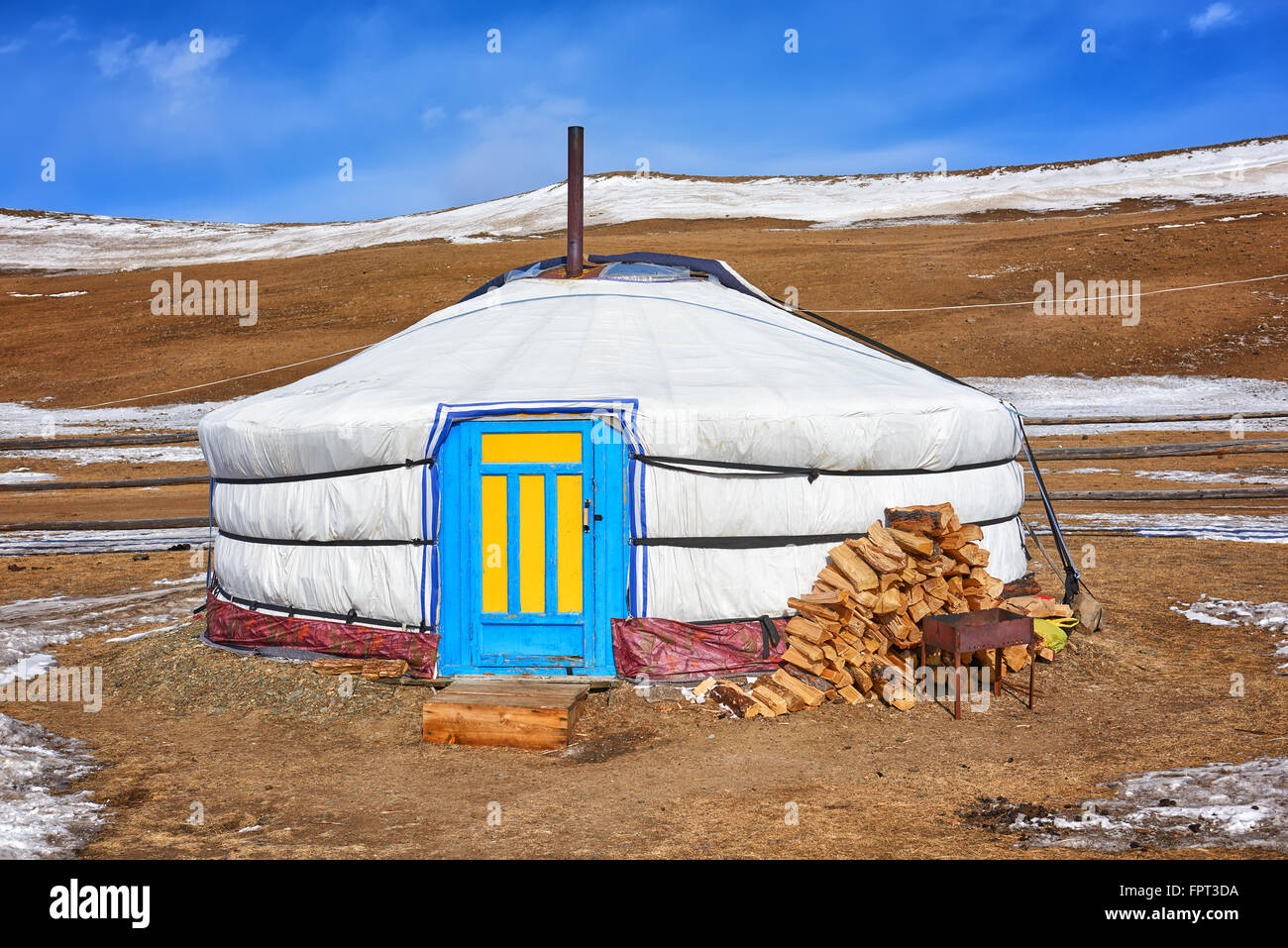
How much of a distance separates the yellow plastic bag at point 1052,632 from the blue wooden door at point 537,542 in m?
2.77

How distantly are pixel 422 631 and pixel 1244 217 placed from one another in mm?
32655

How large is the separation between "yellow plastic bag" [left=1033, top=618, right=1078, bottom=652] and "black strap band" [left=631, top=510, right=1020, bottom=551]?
1427 millimetres

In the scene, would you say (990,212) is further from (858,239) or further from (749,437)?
(749,437)

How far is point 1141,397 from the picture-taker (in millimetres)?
19094

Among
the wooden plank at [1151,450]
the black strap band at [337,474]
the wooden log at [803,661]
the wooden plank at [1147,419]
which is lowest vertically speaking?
the wooden log at [803,661]

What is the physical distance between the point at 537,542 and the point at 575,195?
3704 mm

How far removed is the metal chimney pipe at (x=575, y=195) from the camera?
8.51 meters

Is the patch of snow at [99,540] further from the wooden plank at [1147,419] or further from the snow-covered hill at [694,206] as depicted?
the snow-covered hill at [694,206]

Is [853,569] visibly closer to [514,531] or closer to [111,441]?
[514,531]

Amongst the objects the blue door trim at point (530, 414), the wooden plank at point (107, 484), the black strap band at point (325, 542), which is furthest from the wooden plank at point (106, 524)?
the blue door trim at point (530, 414)

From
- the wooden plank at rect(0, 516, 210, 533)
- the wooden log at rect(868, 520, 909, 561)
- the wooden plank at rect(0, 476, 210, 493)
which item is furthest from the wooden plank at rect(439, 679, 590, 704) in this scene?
the wooden plank at rect(0, 476, 210, 493)

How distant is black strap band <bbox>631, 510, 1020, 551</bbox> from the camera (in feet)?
20.1

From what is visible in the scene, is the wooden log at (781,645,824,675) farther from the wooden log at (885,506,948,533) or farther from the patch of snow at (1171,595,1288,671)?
the patch of snow at (1171,595,1288,671)
